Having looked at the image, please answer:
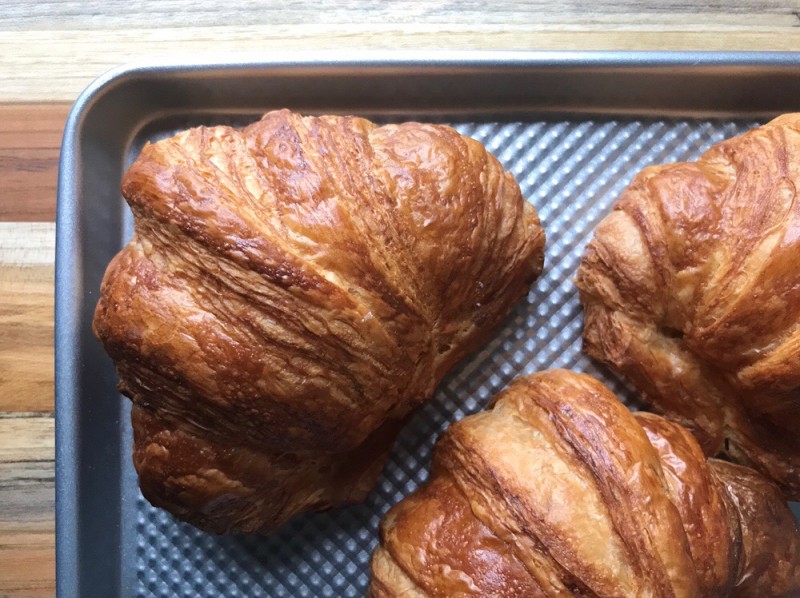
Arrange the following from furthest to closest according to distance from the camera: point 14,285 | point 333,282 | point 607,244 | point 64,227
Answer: point 14,285 < point 64,227 < point 607,244 < point 333,282

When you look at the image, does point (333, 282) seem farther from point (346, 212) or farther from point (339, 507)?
point (339, 507)

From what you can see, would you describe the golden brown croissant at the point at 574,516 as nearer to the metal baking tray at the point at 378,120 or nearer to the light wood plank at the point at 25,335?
the metal baking tray at the point at 378,120

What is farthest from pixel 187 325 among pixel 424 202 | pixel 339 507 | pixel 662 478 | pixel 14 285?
pixel 662 478

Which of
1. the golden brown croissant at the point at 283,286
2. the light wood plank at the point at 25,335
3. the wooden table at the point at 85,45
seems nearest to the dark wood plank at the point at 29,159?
the wooden table at the point at 85,45

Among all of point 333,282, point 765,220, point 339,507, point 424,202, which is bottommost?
point 339,507

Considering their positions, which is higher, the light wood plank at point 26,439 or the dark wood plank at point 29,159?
the dark wood plank at point 29,159

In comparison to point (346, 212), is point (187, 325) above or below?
below

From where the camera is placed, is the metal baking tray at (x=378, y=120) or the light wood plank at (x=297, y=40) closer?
the metal baking tray at (x=378, y=120)

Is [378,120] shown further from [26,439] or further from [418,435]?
[26,439]
